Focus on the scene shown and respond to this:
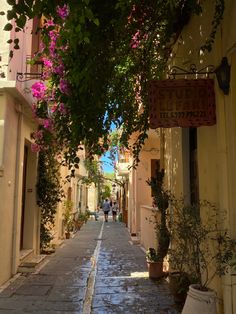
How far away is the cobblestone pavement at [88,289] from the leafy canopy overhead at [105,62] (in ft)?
7.68

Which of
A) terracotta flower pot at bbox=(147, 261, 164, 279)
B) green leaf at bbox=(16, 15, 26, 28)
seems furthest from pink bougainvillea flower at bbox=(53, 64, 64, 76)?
terracotta flower pot at bbox=(147, 261, 164, 279)

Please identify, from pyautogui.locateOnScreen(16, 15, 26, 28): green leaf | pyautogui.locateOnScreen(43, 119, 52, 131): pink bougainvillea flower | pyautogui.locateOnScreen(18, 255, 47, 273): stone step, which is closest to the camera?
pyautogui.locateOnScreen(16, 15, 26, 28): green leaf

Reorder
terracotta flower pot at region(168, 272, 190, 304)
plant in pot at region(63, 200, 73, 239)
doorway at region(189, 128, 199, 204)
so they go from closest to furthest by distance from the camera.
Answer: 1. terracotta flower pot at region(168, 272, 190, 304)
2. doorway at region(189, 128, 199, 204)
3. plant in pot at region(63, 200, 73, 239)

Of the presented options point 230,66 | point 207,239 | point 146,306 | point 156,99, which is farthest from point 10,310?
point 230,66

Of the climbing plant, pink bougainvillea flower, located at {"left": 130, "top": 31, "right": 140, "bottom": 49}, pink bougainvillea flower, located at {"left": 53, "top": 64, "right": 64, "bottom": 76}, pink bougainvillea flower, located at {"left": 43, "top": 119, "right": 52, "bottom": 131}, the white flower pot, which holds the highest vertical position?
pink bougainvillea flower, located at {"left": 130, "top": 31, "right": 140, "bottom": 49}

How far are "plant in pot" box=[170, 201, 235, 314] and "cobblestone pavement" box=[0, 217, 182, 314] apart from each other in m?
1.31

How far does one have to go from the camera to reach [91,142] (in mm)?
6391

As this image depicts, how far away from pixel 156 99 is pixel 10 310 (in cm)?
393

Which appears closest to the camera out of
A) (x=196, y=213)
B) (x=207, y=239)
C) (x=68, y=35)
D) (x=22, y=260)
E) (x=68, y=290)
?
(x=68, y=35)

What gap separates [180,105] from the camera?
16.2ft

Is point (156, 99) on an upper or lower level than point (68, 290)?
upper

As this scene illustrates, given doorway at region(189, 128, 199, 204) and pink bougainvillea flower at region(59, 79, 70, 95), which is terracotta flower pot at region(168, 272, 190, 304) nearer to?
doorway at region(189, 128, 199, 204)

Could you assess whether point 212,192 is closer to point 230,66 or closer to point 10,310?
point 230,66

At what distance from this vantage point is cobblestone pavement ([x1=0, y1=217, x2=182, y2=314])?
21.0 feet
